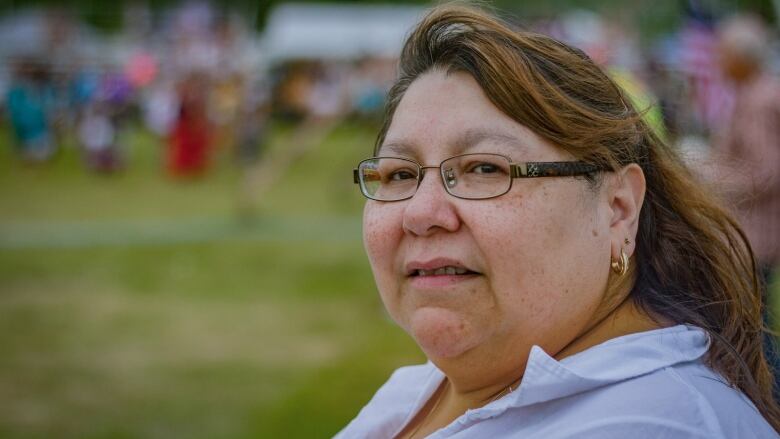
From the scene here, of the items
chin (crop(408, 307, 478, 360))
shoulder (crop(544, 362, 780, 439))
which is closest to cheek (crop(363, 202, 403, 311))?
chin (crop(408, 307, 478, 360))

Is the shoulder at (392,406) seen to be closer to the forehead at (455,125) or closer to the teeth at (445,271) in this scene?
the teeth at (445,271)

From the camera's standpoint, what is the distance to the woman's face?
1.57 metres

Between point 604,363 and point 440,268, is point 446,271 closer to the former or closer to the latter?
point 440,268

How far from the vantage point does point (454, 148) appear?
1.64 metres

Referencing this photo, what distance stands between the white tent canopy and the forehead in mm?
27103

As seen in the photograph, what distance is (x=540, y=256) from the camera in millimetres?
1560

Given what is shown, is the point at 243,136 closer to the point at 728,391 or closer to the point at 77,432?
the point at 77,432

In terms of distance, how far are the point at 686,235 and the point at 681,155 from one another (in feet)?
0.85

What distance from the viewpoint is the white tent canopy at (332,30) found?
95.0ft

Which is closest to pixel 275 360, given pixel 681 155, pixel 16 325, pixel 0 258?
pixel 16 325

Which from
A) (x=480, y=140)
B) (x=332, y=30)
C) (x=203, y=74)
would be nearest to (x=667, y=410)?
(x=480, y=140)

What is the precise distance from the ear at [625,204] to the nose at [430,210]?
1.09 ft

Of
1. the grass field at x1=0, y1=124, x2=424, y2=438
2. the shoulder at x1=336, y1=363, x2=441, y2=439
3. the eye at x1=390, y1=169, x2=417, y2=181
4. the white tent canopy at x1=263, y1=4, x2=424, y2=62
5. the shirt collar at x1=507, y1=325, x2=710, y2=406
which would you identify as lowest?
the shirt collar at x1=507, y1=325, x2=710, y2=406

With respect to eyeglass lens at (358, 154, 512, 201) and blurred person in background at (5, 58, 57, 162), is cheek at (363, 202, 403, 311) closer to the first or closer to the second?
eyeglass lens at (358, 154, 512, 201)
